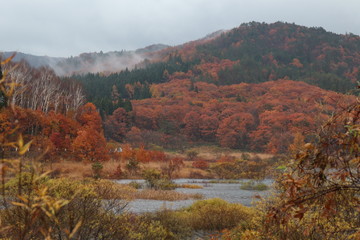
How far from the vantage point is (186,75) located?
144 meters

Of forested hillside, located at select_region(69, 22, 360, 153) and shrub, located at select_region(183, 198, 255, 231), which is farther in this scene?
forested hillside, located at select_region(69, 22, 360, 153)

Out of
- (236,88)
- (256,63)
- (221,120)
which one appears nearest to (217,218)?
(221,120)

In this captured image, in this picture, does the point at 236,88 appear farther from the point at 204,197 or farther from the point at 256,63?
the point at 204,197

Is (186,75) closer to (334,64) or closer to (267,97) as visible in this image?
(267,97)

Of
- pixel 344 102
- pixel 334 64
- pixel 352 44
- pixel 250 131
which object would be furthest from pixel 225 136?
pixel 352 44

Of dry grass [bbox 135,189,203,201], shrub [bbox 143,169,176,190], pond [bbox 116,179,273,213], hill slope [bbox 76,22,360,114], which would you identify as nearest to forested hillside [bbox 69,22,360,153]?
hill slope [bbox 76,22,360,114]

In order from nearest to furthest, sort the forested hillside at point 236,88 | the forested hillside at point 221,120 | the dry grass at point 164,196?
the dry grass at point 164,196 < the forested hillside at point 221,120 < the forested hillside at point 236,88

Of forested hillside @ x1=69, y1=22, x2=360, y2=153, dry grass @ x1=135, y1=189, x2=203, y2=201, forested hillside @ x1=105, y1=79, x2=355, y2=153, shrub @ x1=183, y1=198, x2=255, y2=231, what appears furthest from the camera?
forested hillside @ x1=69, y1=22, x2=360, y2=153

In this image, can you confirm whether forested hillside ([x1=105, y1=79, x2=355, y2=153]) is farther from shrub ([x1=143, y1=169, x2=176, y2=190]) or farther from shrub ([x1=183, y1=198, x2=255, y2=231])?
shrub ([x1=183, y1=198, x2=255, y2=231])

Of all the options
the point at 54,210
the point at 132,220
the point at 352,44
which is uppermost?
the point at 352,44

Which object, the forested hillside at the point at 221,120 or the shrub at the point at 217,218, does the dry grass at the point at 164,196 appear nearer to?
the shrub at the point at 217,218

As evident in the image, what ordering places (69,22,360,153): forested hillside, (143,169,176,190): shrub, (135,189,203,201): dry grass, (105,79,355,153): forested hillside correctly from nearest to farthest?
(135,189,203,201): dry grass
(143,169,176,190): shrub
(105,79,355,153): forested hillside
(69,22,360,153): forested hillside

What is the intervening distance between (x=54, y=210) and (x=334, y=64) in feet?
549

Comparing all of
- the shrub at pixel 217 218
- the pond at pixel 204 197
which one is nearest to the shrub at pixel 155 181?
the pond at pixel 204 197
